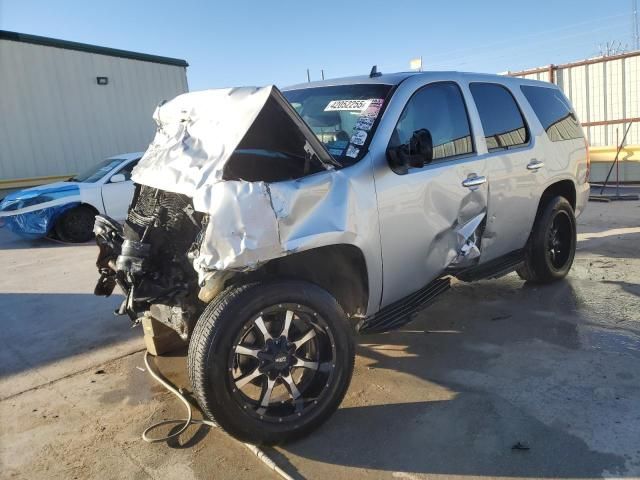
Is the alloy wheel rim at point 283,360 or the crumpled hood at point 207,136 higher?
the crumpled hood at point 207,136

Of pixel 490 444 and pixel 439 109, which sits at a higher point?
pixel 439 109

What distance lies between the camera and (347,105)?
12.1 ft

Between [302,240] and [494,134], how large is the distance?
236 centimetres

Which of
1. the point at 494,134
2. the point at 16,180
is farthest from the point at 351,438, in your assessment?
the point at 16,180

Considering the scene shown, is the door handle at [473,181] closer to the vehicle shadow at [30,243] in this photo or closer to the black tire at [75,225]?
the vehicle shadow at [30,243]

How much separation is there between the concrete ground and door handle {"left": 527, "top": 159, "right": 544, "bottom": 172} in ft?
4.07

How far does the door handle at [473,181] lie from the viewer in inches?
151

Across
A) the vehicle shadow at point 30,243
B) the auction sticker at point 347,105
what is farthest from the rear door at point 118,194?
the auction sticker at point 347,105

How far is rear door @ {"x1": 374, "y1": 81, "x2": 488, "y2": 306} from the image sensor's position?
3316 mm

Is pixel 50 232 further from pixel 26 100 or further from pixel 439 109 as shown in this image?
pixel 439 109

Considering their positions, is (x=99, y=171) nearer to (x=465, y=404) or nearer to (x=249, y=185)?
(x=249, y=185)

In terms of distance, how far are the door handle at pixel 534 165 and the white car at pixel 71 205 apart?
736 cm

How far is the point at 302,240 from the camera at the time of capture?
2750mm

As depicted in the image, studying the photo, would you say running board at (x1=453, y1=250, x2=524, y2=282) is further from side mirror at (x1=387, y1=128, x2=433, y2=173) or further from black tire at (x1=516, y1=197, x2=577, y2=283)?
side mirror at (x1=387, y1=128, x2=433, y2=173)
